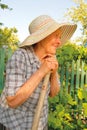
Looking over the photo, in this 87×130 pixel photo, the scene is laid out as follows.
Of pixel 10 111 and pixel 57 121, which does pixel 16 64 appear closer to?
pixel 10 111

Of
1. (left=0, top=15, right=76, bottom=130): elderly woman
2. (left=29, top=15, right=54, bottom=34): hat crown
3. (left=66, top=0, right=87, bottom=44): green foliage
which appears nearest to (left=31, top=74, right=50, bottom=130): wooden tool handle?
(left=0, top=15, right=76, bottom=130): elderly woman

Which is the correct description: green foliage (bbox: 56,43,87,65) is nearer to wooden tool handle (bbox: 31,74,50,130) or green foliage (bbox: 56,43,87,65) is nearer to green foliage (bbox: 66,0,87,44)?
wooden tool handle (bbox: 31,74,50,130)

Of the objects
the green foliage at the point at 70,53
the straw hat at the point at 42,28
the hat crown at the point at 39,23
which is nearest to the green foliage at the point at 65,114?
the green foliage at the point at 70,53

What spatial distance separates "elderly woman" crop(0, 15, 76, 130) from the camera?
7.16 ft

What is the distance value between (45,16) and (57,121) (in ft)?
8.55

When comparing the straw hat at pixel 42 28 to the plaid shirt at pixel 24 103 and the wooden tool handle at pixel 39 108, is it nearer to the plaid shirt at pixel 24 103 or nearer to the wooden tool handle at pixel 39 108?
the plaid shirt at pixel 24 103

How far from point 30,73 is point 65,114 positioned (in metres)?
3.02

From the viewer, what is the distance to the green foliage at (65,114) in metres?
4.89

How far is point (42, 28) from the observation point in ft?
7.89

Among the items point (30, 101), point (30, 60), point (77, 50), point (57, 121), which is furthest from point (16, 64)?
point (77, 50)

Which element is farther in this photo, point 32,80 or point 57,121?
point 57,121

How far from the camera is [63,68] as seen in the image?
623cm

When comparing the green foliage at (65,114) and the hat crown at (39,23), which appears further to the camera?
the green foliage at (65,114)

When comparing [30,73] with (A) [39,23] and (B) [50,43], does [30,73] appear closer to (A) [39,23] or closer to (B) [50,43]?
(B) [50,43]
